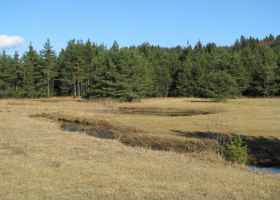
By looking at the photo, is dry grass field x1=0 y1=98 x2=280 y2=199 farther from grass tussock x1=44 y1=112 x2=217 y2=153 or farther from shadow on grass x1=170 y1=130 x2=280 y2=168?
grass tussock x1=44 y1=112 x2=217 y2=153

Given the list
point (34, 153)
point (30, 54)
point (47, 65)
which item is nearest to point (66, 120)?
point (34, 153)

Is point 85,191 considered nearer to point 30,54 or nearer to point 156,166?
point 156,166

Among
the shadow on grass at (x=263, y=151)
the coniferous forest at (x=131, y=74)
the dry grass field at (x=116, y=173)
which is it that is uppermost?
the coniferous forest at (x=131, y=74)

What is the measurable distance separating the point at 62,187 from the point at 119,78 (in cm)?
4652

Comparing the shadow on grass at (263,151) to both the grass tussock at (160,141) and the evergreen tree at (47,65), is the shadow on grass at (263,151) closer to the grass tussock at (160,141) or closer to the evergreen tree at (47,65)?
the grass tussock at (160,141)

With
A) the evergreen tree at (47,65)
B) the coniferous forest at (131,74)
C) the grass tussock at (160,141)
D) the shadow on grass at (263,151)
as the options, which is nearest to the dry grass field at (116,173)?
the shadow on grass at (263,151)

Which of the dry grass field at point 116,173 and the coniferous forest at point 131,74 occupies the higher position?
the coniferous forest at point 131,74

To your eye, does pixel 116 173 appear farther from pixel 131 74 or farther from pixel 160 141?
pixel 131 74

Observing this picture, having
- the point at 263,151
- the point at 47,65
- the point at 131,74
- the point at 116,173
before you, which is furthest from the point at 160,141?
the point at 47,65

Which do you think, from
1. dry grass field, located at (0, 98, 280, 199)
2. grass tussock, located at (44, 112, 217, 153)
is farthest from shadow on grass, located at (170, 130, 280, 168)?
grass tussock, located at (44, 112, 217, 153)

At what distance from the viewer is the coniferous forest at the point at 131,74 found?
2109 inches

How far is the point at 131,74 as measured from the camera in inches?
2178

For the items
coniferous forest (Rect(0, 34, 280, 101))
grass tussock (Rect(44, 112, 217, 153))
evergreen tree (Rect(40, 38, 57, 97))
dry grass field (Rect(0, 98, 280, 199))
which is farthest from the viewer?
evergreen tree (Rect(40, 38, 57, 97))

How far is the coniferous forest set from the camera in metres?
53.6
